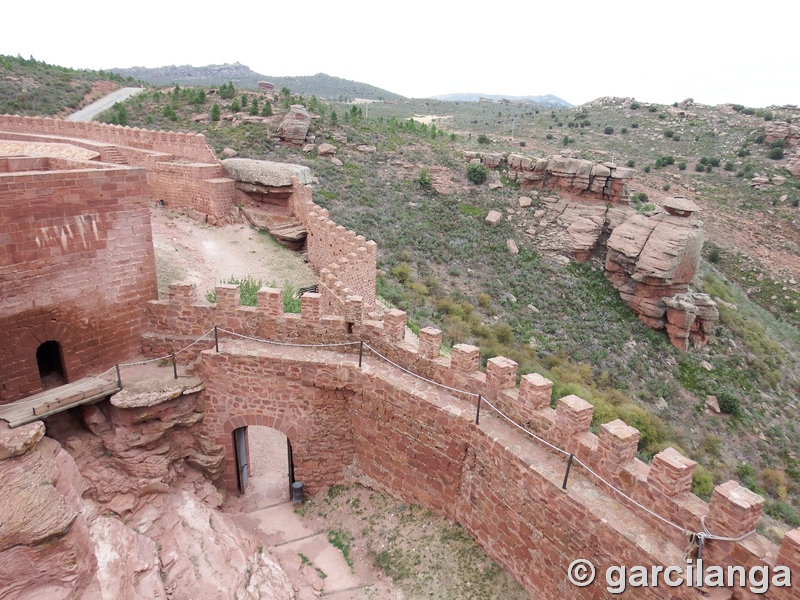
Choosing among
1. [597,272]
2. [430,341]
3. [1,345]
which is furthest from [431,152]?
[1,345]

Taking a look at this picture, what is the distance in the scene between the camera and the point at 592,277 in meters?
23.7

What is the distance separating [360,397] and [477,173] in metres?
22.7

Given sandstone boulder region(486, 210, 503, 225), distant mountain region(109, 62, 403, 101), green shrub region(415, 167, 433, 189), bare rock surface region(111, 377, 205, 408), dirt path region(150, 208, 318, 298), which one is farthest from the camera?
distant mountain region(109, 62, 403, 101)

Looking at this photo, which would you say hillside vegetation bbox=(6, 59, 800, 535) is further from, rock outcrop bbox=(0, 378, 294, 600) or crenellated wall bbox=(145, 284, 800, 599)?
rock outcrop bbox=(0, 378, 294, 600)

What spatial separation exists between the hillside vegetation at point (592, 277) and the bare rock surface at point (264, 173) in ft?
16.2

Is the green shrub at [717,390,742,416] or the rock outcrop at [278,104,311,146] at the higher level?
the rock outcrop at [278,104,311,146]

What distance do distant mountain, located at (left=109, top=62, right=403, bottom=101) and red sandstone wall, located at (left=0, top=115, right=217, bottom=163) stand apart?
6979cm

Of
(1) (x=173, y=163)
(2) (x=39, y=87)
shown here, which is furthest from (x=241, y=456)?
(2) (x=39, y=87)

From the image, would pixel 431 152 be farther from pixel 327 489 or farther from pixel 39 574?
pixel 39 574

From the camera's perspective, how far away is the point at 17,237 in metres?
7.38

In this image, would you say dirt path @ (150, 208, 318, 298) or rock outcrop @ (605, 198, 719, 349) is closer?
dirt path @ (150, 208, 318, 298)

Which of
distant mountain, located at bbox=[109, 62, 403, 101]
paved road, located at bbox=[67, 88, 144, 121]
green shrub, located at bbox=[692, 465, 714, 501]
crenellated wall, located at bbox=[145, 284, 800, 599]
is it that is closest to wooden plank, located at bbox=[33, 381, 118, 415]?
crenellated wall, located at bbox=[145, 284, 800, 599]

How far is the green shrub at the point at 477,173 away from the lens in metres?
29.0

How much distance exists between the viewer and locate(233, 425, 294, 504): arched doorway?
10.3 meters
